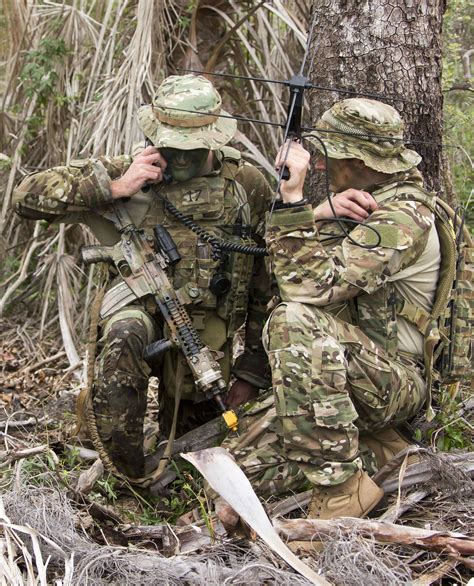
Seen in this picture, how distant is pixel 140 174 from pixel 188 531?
64.2 inches

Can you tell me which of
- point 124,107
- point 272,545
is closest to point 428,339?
point 272,545

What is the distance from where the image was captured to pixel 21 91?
247 inches

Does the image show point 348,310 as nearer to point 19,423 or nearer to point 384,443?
point 384,443

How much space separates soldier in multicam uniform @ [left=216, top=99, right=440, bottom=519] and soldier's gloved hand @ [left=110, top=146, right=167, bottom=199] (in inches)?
31.1

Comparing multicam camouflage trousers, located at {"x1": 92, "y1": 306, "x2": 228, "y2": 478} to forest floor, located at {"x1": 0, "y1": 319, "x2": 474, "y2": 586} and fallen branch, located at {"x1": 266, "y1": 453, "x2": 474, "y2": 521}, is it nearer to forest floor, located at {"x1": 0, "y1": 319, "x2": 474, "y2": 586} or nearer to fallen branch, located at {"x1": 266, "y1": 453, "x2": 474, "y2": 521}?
forest floor, located at {"x1": 0, "y1": 319, "x2": 474, "y2": 586}

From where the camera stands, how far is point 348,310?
3.70 meters

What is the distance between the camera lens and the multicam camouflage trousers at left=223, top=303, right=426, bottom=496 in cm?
333

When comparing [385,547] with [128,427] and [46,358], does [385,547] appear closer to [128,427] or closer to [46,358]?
[128,427]

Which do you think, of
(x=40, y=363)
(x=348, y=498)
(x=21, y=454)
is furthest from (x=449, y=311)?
(x=40, y=363)

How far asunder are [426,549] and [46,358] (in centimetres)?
320

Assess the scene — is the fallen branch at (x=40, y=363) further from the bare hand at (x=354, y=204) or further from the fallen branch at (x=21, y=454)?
the bare hand at (x=354, y=204)

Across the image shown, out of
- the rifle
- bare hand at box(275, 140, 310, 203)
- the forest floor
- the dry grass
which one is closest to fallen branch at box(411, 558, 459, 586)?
the forest floor

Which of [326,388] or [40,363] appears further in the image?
[40,363]

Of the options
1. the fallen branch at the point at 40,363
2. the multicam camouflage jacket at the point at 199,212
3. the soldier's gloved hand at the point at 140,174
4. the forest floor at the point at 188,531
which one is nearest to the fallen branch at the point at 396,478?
the forest floor at the point at 188,531
